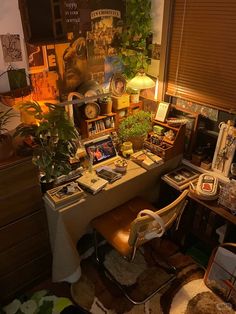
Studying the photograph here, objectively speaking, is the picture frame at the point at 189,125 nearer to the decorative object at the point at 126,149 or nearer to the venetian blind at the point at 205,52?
the venetian blind at the point at 205,52

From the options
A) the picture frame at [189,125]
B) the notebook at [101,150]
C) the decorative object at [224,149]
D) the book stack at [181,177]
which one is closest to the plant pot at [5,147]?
the notebook at [101,150]

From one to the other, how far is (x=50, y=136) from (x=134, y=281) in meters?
1.40

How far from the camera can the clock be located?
2.42 m

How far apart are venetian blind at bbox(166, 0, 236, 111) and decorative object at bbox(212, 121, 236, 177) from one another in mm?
169

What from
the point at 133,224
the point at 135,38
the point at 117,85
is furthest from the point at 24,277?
the point at 135,38

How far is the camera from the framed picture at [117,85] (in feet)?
8.37

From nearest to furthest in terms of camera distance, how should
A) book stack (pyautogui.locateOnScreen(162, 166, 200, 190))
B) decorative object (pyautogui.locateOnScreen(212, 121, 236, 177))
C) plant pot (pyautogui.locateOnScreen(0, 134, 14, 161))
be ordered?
plant pot (pyautogui.locateOnScreen(0, 134, 14, 161))
decorative object (pyautogui.locateOnScreen(212, 121, 236, 177))
book stack (pyautogui.locateOnScreen(162, 166, 200, 190))

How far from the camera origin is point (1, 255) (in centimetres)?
202

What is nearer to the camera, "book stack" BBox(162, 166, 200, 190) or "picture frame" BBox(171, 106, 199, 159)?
"book stack" BBox(162, 166, 200, 190)

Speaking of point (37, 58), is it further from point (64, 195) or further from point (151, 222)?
point (151, 222)

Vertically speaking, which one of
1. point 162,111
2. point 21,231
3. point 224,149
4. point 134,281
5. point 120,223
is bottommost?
point 134,281

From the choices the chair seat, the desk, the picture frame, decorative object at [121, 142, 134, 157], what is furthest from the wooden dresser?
the picture frame

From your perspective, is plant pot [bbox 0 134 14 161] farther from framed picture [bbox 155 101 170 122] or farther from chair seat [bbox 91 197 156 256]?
framed picture [bbox 155 101 170 122]

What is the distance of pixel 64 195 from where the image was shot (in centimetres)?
208
